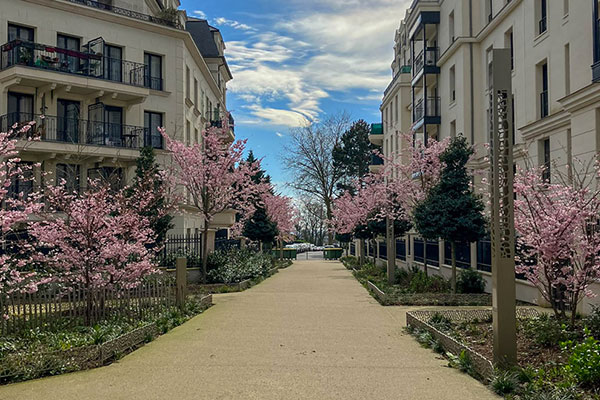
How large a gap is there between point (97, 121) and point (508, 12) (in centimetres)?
1918

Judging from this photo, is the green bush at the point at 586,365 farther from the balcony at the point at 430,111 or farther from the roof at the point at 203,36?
the roof at the point at 203,36

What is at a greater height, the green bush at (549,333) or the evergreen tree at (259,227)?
the evergreen tree at (259,227)

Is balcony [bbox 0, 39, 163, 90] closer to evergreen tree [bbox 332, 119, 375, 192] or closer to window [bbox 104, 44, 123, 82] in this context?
window [bbox 104, 44, 123, 82]

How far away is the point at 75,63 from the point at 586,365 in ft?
88.3

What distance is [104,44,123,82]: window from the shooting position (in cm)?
2998

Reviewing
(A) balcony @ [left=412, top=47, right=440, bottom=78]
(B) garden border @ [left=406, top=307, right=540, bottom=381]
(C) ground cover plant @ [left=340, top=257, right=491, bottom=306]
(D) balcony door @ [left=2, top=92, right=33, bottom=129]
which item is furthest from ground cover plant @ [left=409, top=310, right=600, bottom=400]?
(A) balcony @ [left=412, top=47, right=440, bottom=78]

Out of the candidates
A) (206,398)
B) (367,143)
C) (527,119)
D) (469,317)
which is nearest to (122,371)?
(206,398)

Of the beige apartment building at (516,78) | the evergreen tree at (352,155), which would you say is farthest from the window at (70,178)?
the evergreen tree at (352,155)

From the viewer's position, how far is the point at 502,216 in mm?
8750

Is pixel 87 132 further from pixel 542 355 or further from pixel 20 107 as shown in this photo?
pixel 542 355

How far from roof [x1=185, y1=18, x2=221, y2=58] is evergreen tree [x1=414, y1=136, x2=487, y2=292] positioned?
29.4 metres

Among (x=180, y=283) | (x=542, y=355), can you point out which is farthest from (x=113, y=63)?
(x=542, y=355)

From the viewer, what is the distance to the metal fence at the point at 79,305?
1088 cm

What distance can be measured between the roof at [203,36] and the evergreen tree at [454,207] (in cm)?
2939
